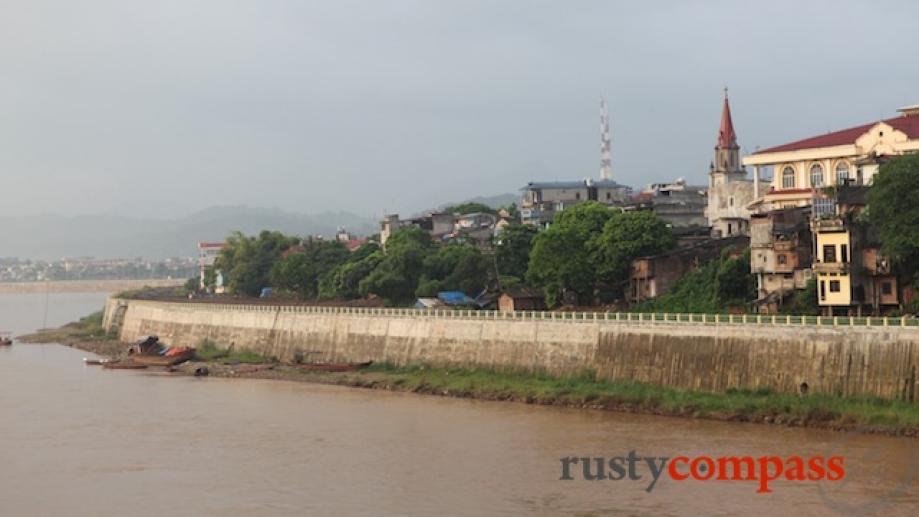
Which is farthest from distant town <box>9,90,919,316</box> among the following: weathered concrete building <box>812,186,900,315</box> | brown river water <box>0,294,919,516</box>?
brown river water <box>0,294,919,516</box>

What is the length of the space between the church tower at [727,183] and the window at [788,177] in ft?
31.8

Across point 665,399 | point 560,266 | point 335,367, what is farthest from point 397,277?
point 665,399

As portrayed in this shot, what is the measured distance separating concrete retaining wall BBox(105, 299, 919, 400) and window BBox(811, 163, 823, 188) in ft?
63.3

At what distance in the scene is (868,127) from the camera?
6469cm

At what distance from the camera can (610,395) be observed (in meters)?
48.8

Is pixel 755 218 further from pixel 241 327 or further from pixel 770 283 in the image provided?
pixel 241 327

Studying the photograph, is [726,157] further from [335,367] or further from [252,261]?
[252,261]

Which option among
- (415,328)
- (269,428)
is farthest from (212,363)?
(269,428)

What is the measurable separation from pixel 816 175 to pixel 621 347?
20.8m

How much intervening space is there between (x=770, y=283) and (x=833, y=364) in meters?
13.4

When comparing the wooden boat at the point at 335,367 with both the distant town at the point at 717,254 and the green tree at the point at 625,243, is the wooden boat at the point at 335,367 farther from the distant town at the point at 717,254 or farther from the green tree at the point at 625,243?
the green tree at the point at 625,243

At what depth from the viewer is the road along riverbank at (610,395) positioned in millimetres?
41000

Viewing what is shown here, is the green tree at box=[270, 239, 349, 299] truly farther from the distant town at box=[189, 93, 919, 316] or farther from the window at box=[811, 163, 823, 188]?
the window at box=[811, 163, 823, 188]

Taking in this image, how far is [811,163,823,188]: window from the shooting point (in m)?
65.8
